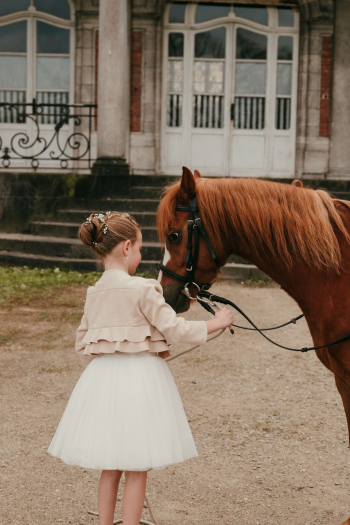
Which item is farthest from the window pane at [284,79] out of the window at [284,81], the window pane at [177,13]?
the window pane at [177,13]

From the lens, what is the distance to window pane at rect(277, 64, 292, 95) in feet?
39.3

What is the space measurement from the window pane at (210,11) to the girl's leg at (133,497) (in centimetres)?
1121

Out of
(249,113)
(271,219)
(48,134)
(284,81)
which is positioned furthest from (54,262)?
(271,219)

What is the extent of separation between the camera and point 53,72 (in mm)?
12281

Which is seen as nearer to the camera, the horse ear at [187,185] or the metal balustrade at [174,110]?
the horse ear at [187,185]

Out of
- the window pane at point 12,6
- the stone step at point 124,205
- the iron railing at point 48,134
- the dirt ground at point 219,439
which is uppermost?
the window pane at point 12,6

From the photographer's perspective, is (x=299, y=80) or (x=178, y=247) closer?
(x=178, y=247)

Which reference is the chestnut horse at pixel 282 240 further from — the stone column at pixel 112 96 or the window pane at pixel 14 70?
the window pane at pixel 14 70

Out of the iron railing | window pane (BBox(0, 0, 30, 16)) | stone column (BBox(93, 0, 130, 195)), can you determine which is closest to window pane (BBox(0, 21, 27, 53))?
window pane (BBox(0, 0, 30, 16))

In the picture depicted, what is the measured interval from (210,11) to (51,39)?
11.2ft

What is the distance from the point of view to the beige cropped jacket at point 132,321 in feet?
7.14

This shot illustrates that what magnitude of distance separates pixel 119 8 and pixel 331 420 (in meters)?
8.26

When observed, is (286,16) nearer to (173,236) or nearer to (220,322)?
(173,236)

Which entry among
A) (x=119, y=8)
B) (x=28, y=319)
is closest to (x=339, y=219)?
(x=28, y=319)
